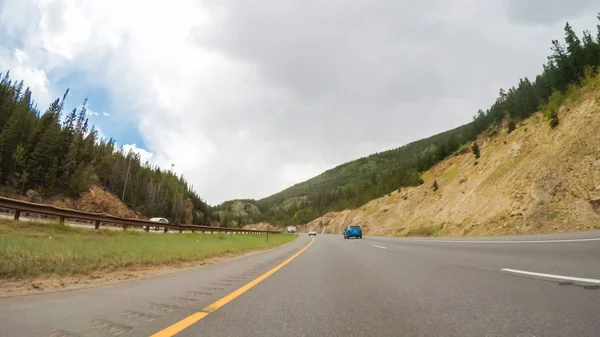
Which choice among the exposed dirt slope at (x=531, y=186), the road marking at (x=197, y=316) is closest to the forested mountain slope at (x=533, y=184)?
the exposed dirt slope at (x=531, y=186)

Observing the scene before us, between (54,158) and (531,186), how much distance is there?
3032 inches

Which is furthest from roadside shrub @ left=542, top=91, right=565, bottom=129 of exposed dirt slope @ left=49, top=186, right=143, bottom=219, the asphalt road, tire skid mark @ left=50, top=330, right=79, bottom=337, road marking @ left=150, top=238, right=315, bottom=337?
exposed dirt slope @ left=49, top=186, right=143, bottom=219

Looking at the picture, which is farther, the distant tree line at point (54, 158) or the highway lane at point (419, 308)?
the distant tree line at point (54, 158)

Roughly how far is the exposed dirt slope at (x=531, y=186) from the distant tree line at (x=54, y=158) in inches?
2566

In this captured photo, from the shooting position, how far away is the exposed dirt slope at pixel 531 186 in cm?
2652

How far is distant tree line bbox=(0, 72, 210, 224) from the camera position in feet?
213

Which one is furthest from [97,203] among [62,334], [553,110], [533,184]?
[62,334]

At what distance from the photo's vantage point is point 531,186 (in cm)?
3241

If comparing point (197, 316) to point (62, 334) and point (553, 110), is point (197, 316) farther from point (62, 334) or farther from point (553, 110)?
point (553, 110)

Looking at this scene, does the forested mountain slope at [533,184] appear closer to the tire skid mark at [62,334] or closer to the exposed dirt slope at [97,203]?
the tire skid mark at [62,334]

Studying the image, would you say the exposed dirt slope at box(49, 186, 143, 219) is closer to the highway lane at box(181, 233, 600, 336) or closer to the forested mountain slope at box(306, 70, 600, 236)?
the forested mountain slope at box(306, 70, 600, 236)

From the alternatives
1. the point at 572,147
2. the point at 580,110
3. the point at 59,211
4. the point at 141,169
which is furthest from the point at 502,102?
the point at 141,169

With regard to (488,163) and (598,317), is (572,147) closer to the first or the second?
(488,163)

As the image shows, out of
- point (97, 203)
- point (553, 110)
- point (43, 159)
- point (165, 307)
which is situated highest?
point (43, 159)
